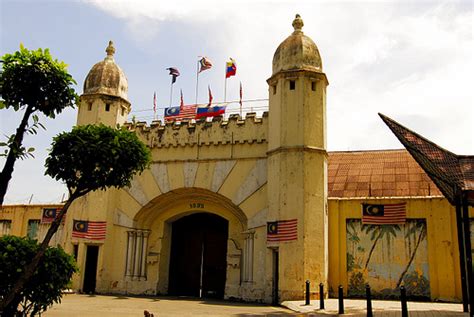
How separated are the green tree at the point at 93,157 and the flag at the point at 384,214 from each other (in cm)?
1036

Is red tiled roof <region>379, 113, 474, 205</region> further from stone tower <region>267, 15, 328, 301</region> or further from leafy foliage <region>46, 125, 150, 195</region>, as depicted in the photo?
leafy foliage <region>46, 125, 150, 195</region>

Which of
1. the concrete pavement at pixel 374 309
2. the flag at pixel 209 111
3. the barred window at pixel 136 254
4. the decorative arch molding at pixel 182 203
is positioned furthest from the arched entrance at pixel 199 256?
the concrete pavement at pixel 374 309

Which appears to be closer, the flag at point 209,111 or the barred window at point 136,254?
the barred window at point 136,254

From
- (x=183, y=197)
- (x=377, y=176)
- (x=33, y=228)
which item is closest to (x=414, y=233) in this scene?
(x=377, y=176)

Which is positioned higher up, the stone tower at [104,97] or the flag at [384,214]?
the stone tower at [104,97]

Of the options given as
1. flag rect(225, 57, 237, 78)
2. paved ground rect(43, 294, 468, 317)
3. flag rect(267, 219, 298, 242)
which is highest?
flag rect(225, 57, 237, 78)

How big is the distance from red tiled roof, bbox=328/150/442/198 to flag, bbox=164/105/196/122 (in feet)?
23.8

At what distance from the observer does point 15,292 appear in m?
9.16

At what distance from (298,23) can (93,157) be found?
12.8 meters

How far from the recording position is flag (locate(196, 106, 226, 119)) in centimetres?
2231

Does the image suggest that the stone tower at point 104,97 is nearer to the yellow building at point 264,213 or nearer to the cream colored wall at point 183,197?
the yellow building at point 264,213

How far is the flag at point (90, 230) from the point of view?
2078 cm

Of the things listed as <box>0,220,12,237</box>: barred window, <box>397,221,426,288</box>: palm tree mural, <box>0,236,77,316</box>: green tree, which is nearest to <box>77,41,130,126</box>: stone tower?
<box>0,220,12,237</box>: barred window

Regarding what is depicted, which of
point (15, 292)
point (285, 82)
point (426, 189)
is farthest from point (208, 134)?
point (15, 292)
